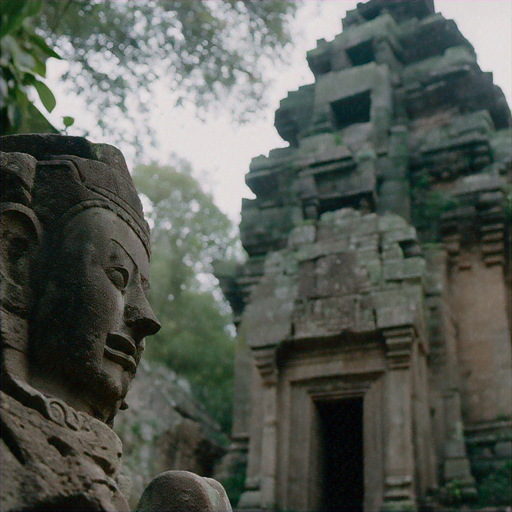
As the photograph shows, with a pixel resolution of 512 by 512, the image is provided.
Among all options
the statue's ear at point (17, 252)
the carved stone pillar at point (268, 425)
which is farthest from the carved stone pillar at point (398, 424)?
the statue's ear at point (17, 252)

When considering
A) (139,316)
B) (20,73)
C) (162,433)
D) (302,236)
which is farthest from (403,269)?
(139,316)

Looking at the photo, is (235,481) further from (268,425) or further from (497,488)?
(497,488)

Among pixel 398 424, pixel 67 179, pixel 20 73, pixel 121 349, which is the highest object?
pixel 20 73

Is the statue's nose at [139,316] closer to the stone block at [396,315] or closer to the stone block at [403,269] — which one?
the stone block at [396,315]

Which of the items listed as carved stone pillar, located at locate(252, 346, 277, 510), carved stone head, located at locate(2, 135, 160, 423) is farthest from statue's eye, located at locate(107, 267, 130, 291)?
carved stone pillar, located at locate(252, 346, 277, 510)

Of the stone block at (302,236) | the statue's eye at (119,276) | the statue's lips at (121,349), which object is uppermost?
the stone block at (302,236)

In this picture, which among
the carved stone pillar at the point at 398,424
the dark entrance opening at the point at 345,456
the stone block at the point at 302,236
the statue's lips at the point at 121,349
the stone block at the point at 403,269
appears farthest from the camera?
the dark entrance opening at the point at 345,456

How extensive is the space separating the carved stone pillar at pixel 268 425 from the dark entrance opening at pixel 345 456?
0.95m

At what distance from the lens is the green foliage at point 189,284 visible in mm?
16406

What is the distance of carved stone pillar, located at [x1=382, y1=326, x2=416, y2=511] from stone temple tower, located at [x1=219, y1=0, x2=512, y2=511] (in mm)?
15

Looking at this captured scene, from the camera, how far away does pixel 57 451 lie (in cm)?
208

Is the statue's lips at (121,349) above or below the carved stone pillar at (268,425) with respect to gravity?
below

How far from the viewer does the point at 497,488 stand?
7371 mm

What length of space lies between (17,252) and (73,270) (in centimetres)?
21
